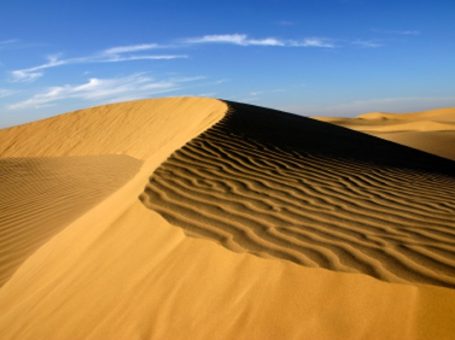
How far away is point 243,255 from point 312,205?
1275mm

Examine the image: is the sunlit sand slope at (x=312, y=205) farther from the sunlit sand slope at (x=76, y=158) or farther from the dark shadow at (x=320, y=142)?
the sunlit sand slope at (x=76, y=158)

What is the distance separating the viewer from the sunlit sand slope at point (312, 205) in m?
2.42

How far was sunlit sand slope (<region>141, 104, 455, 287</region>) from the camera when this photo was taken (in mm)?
2424

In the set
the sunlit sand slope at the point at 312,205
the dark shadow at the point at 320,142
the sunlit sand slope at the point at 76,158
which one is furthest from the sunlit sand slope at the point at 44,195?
the dark shadow at the point at 320,142

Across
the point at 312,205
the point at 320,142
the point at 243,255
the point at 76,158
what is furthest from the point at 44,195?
the point at 76,158

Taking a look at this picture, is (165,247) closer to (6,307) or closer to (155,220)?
(155,220)

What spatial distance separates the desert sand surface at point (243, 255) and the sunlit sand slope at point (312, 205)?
1cm

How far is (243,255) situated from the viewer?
2.59 m

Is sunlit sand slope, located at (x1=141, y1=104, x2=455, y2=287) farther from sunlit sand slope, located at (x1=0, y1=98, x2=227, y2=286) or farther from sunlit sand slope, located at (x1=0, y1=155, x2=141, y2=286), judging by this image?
sunlit sand slope, located at (x1=0, y1=155, x2=141, y2=286)

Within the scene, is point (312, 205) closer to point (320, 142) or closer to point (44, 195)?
point (320, 142)

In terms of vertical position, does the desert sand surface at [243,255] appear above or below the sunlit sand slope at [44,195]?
above

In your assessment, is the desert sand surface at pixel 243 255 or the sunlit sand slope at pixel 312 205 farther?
the sunlit sand slope at pixel 312 205

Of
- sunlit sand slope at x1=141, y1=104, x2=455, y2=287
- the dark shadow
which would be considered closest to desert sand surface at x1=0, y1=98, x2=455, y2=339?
sunlit sand slope at x1=141, y1=104, x2=455, y2=287

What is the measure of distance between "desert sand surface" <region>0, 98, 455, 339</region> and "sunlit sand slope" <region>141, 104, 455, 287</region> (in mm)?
14
